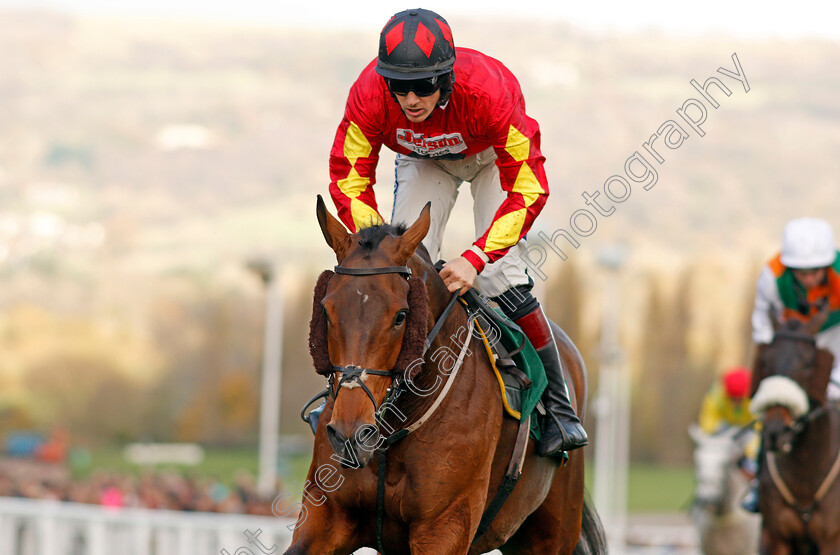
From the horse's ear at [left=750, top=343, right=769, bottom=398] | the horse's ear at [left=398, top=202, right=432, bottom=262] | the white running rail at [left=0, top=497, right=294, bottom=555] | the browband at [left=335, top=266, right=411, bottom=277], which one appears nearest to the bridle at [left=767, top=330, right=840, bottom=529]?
the horse's ear at [left=750, top=343, right=769, bottom=398]

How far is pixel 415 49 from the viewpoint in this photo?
4309 mm

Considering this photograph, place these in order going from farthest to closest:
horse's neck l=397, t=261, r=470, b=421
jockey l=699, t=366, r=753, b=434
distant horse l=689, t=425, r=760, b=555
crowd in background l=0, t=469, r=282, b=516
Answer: crowd in background l=0, t=469, r=282, b=516 < jockey l=699, t=366, r=753, b=434 < distant horse l=689, t=425, r=760, b=555 < horse's neck l=397, t=261, r=470, b=421

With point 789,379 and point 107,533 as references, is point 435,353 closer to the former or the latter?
point 789,379

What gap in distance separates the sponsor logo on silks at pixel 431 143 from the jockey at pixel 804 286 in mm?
3783

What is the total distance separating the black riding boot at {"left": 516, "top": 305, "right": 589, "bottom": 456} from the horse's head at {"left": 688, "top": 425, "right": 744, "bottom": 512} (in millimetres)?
7388

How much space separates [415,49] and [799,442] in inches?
191

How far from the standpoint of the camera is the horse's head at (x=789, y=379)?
297 inches

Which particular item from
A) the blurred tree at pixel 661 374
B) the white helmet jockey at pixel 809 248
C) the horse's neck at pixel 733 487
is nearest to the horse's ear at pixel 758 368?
the white helmet jockey at pixel 809 248

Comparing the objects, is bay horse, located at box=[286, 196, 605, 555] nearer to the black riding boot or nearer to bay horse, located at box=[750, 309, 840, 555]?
the black riding boot

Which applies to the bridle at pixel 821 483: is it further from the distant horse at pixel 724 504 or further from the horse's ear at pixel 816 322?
the distant horse at pixel 724 504

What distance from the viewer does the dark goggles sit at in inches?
171

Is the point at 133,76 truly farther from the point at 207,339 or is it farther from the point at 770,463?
the point at 770,463


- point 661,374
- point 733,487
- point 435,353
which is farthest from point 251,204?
point 435,353

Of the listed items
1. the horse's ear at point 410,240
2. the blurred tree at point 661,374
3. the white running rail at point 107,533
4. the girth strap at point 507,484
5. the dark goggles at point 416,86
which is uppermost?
→ the dark goggles at point 416,86
